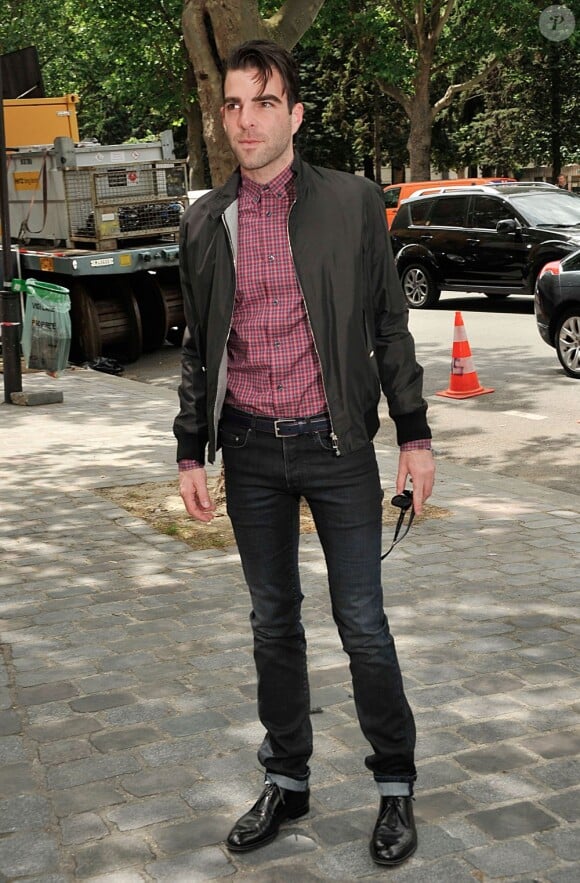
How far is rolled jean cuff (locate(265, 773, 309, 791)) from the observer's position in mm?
3479

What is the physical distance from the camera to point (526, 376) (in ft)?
41.7

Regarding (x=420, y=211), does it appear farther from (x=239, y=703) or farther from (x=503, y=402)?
(x=239, y=703)

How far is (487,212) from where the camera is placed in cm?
1862

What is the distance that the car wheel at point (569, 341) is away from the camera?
12344 millimetres

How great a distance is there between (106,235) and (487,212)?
5850 millimetres

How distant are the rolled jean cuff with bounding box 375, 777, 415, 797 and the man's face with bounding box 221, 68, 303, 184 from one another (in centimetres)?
158

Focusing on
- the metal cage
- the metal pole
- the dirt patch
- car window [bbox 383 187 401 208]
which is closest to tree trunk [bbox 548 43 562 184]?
car window [bbox 383 187 401 208]

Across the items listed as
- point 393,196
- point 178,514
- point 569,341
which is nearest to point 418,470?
point 178,514

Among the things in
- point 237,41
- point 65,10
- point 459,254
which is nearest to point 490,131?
point 65,10

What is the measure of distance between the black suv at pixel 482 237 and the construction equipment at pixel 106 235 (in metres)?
4.16

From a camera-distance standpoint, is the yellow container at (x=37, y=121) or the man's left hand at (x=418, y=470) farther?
the yellow container at (x=37, y=121)

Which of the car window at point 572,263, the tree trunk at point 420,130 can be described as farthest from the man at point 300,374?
the tree trunk at point 420,130

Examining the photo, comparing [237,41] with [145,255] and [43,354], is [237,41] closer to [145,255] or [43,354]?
[43,354]

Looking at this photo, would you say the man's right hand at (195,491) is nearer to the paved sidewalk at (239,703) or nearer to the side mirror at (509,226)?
the paved sidewalk at (239,703)
